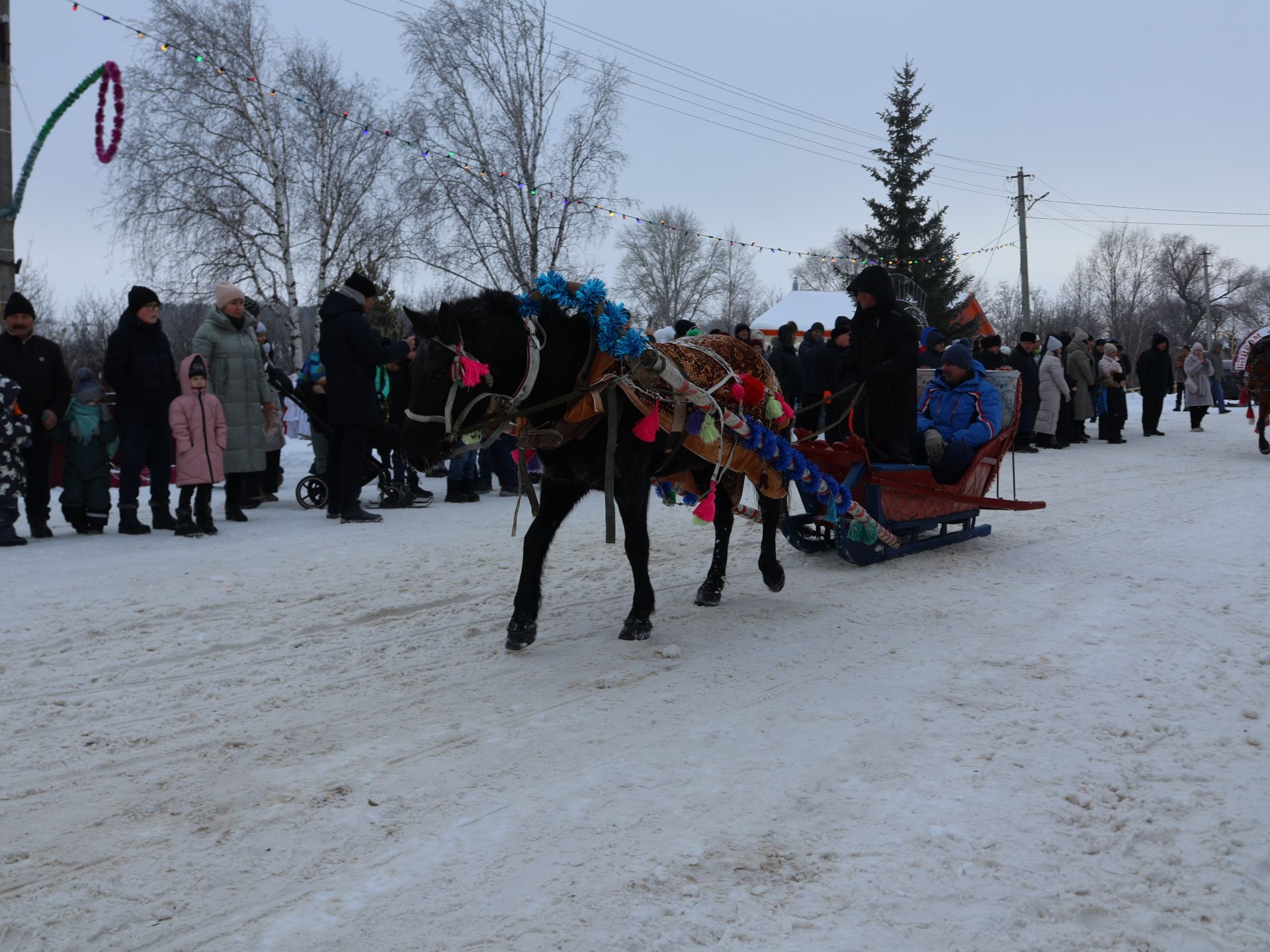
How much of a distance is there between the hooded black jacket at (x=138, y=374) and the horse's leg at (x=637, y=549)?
17.8ft

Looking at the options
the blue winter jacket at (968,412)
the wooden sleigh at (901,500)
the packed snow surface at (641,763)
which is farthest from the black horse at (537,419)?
the blue winter jacket at (968,412)

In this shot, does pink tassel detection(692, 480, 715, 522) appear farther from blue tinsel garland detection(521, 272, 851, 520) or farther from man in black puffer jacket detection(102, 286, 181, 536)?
man in black puffer jacket detection(102, 286, 181, 536)

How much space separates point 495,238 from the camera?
97.0ft

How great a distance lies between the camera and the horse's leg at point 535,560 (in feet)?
16.2

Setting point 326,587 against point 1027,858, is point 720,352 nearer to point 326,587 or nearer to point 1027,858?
point 326,587

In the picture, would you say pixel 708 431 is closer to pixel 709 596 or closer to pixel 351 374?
pixel 709 596

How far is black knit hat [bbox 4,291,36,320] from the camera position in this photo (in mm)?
8328

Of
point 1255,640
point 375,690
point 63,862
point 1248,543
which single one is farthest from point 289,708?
point 1248,543

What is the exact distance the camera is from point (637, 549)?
200 inches

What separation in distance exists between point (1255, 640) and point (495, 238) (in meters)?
26.9

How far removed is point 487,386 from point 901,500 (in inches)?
152

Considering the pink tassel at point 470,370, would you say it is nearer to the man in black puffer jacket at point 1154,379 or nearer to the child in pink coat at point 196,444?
the child in pink coat at point 196,444

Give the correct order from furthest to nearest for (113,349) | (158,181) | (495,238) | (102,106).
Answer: (495,238)
(158,181)
(102,106)
(113,349)

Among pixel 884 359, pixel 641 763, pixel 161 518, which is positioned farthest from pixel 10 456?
pixel 884 359
